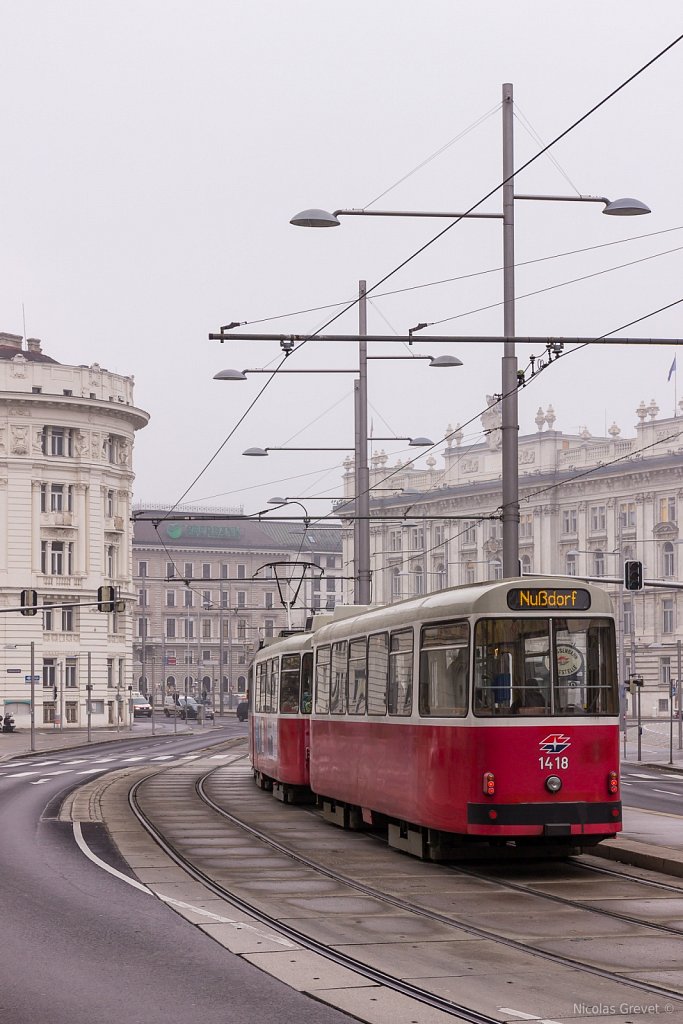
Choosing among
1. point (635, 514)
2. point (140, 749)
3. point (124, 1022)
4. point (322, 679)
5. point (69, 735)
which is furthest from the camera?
point (635, 514)

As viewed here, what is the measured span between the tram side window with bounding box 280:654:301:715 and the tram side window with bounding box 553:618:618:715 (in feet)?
38.2

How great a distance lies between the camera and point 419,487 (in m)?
136

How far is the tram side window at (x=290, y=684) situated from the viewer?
28.5 metres

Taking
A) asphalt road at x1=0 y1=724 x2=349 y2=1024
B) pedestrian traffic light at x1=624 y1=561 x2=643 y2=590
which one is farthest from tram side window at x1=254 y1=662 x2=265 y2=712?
asphalt road at x1=0 y1=724 x2=349 y2=1024

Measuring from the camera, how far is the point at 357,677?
22.1 metres

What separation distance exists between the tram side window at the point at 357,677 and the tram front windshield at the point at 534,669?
181 inches

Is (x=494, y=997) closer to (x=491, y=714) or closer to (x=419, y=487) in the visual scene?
(x=491, y=714)

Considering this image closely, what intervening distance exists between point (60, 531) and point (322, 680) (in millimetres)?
68786

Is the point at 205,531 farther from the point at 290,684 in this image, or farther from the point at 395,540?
the point at 290,684

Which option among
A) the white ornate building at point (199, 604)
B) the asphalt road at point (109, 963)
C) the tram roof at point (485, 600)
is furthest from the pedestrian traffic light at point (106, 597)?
the white ornate building at point (199, 604)

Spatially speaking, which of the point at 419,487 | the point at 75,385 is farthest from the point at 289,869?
the point at 419,487

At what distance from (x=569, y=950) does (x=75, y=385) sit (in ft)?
268

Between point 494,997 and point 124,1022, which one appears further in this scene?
point 494,997

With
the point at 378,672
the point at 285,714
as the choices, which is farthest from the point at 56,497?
the point at 378,672
